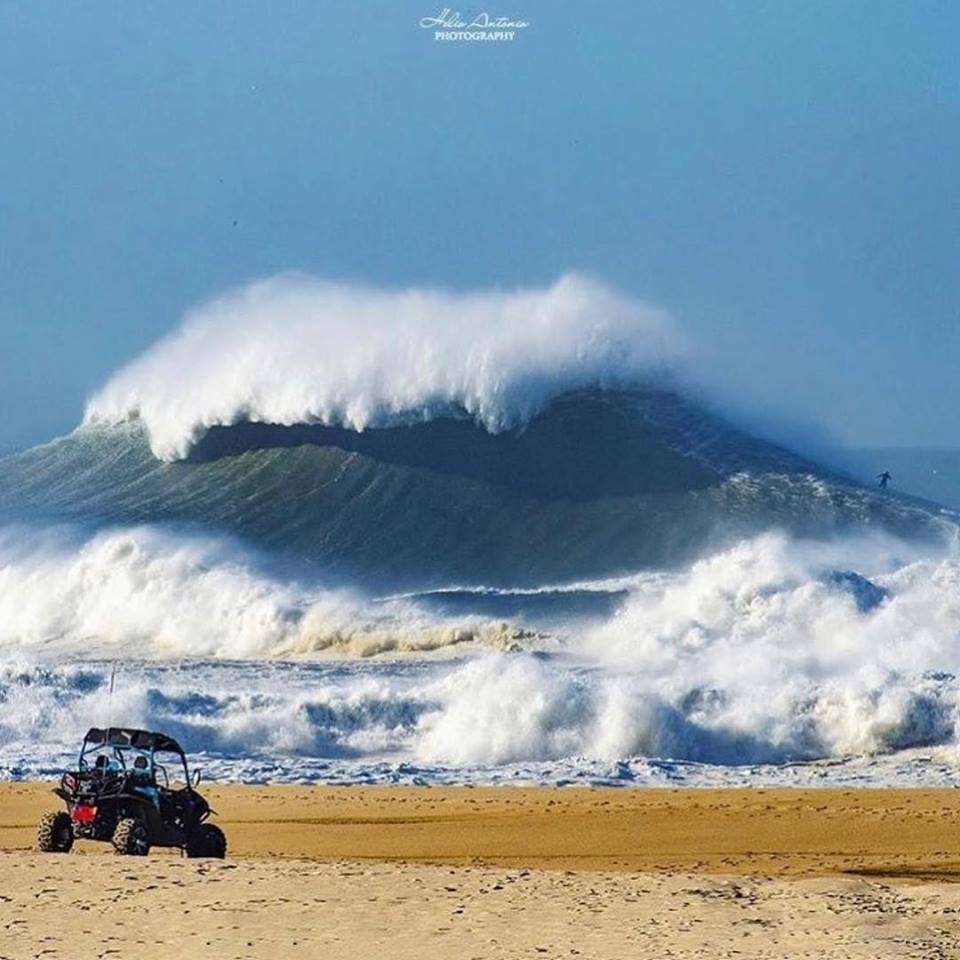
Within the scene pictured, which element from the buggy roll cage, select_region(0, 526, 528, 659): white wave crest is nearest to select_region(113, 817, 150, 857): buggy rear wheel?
the buggy roll cage

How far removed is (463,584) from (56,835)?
56.2 feet

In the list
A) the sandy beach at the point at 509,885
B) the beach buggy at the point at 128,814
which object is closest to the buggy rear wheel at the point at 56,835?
the beach buggy at the point at 128,814

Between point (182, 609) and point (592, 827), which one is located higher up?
point (182, 609)

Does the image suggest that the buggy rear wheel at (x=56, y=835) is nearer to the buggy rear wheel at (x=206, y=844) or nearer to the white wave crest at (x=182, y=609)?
the buggy rear wheel at (x=206, y=844)

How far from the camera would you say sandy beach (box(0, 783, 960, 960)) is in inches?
343

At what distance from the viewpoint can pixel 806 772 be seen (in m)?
16.4

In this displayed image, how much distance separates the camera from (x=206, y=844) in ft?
36.7

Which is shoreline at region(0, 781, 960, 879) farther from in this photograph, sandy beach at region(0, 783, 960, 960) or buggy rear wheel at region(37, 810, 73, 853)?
buggy rear wheel at region(37, 810, 73, 853)

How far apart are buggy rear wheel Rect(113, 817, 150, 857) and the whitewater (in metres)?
4.54

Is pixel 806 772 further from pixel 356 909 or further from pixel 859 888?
pixel 356 909

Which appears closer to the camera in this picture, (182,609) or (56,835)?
(56,835)

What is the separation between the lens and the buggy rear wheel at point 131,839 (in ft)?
36.0

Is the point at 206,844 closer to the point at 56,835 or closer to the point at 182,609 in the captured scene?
the point at 56,835

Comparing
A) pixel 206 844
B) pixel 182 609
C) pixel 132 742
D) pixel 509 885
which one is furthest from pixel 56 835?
pixel 182 609
